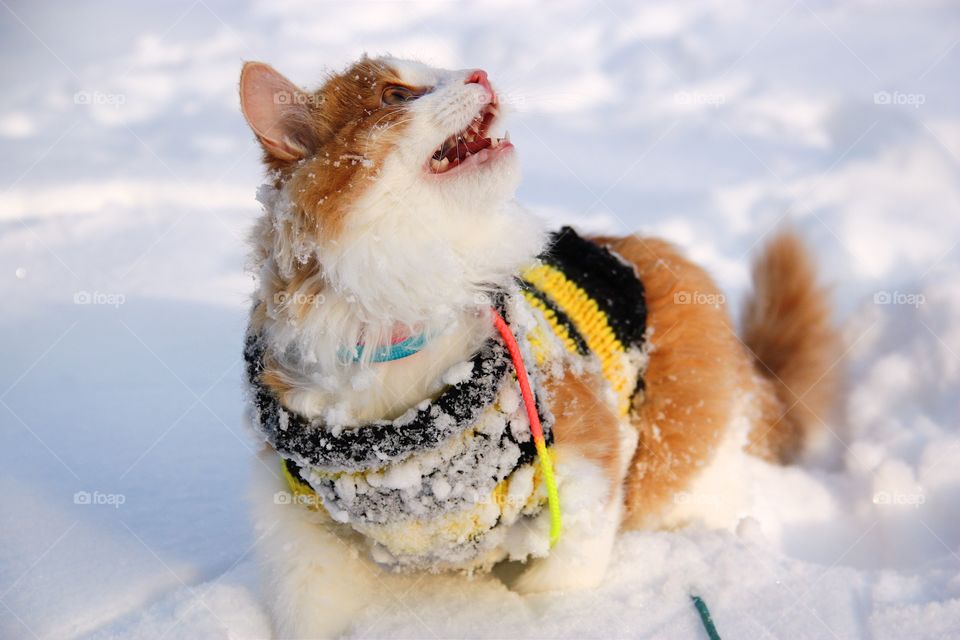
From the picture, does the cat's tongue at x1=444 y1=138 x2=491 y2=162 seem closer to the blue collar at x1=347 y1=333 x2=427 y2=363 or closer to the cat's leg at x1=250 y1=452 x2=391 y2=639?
→ the blue collar at x1=347 y1=333 x2=427 y2=363

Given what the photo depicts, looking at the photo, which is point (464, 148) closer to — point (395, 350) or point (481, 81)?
point (481, 81)

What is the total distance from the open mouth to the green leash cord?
124 centimetres

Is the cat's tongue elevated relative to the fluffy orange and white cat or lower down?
elevated

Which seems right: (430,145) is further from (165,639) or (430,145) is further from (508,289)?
(165,639)

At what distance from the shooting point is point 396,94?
1.68 m

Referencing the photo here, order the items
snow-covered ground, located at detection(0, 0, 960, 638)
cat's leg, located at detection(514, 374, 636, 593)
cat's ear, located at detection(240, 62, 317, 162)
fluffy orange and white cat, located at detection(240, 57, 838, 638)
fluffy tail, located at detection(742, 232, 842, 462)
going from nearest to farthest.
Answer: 1. fluffy orange and white cat, located at detection(240, 57, 838, 638)
2. cat's ear, located at detection(240, 62, 317, 162)
3. cat's leg, located at detection(514, 374, 636, 593)
4. snow-covered ground, located at detection(0, 0, 960, 638)
5. fluffy tail, located at detection(742, 232, 842, 462)

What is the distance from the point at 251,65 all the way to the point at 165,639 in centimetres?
140

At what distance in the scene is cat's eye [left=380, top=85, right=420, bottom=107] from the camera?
1670 mm

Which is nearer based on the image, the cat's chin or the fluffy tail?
the cat's chin

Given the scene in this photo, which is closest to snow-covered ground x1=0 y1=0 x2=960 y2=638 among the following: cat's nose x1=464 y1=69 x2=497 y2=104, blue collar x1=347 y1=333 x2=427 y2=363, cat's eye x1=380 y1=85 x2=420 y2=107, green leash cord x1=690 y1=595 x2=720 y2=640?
green leash cord x1=690 y1=595 x2=720 y2=640

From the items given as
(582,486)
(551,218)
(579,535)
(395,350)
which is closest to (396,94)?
(395,350)

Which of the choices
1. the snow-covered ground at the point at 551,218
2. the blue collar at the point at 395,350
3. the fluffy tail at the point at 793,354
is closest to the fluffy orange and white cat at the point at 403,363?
the blue collar at the point at 395,350

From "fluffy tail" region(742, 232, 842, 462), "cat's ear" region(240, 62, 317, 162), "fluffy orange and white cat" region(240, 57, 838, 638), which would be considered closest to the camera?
"fluffy orange and white cat" region(240, 57, 838, 638)

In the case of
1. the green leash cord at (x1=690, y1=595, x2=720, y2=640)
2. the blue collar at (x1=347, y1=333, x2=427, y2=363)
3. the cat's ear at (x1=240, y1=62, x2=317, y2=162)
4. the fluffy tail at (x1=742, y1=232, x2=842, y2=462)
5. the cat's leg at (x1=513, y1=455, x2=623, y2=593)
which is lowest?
the fluffy tail at (x1=742, y1=232, x2=842, y2=462)
